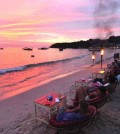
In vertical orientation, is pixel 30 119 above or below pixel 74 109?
below

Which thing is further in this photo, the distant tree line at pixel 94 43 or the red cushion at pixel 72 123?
the distant tree line at pixel 94 43

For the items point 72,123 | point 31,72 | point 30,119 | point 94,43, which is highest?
point 94,43

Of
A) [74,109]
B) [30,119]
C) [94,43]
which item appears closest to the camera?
[74,109]

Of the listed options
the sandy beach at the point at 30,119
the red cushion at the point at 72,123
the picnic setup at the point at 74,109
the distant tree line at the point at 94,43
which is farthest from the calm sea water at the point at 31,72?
the distant tree line at the point at 94,43

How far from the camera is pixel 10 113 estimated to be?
25.0 feet

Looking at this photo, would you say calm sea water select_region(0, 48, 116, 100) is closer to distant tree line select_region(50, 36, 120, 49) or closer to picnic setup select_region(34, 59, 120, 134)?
picnic setup select_region(34, 59, 120, 134)

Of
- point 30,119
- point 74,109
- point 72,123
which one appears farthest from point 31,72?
point 72,123

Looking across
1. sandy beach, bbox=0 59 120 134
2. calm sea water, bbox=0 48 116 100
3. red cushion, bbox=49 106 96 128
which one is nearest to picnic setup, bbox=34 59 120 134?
red cushion, bbox=49 106 96 128

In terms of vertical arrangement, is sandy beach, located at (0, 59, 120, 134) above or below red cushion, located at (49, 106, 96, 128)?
below

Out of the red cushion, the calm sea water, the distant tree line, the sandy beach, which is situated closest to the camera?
the red cushion

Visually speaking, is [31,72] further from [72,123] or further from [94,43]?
[94,43]

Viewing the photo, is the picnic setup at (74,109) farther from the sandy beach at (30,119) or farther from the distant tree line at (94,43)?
the distant tree line at (94,43)

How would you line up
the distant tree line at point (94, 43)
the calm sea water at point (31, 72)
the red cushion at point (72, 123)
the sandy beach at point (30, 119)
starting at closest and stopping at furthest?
the red cushion at point (72, 123) < the sandy beach at point (30, 119) < the calm sea water at point (31, 72) < the distant tree line at point (94, 43)

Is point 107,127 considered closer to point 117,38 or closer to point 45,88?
point 45,88
